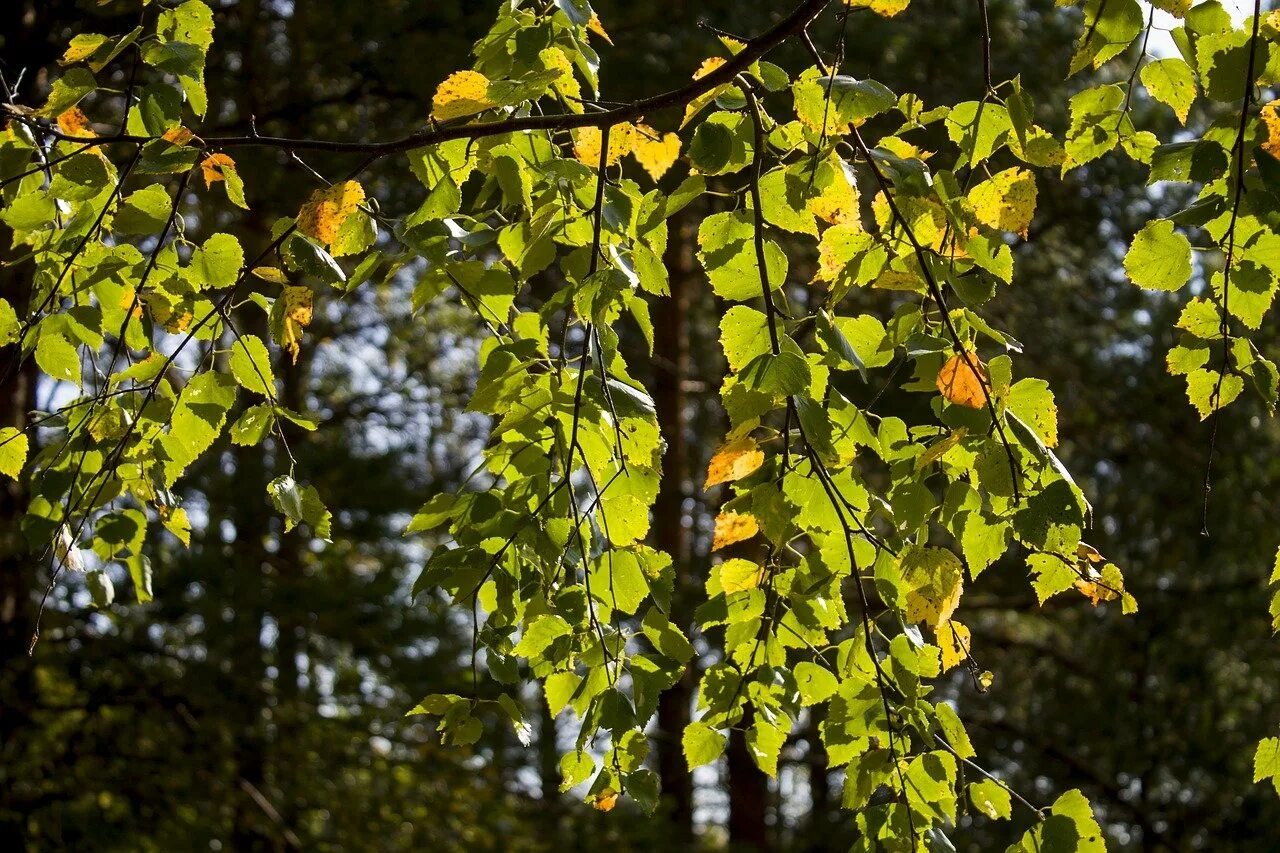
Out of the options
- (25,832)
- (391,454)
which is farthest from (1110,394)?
(25,832)

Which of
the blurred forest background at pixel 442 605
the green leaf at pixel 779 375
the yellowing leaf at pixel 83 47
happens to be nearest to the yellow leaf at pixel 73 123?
the yellowing leaf at pixel 83 47

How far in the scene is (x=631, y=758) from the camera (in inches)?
55.7

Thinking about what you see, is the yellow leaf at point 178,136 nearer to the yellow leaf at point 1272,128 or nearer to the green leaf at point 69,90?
the green leaf at point 69,90

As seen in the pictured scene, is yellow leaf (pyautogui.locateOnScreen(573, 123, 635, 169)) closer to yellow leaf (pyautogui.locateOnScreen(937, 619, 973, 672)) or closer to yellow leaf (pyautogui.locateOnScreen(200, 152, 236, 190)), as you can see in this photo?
yellow leaf (pyautogui.locateOnScreen(200, 152, 236, 190))

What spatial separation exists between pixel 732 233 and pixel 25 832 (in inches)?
157

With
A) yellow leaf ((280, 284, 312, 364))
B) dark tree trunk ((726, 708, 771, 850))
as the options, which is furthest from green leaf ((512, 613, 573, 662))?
dark tree trunk ((726, 708, 771, 850))

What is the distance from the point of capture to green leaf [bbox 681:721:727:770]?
1557mm

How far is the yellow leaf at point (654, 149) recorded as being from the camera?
162 centimetres

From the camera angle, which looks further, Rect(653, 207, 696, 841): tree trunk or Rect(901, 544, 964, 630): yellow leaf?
Rect(653, 207, 696, 841): tree trunk

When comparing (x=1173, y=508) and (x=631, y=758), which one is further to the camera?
(x=1173, y=508)

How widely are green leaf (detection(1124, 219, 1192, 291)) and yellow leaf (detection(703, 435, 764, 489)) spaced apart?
0.42m

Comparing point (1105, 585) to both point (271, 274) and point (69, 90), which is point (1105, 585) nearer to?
point (271, 274)

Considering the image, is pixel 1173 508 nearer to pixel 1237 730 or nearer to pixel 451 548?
pixel 1237 730

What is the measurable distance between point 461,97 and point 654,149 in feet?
1.22
